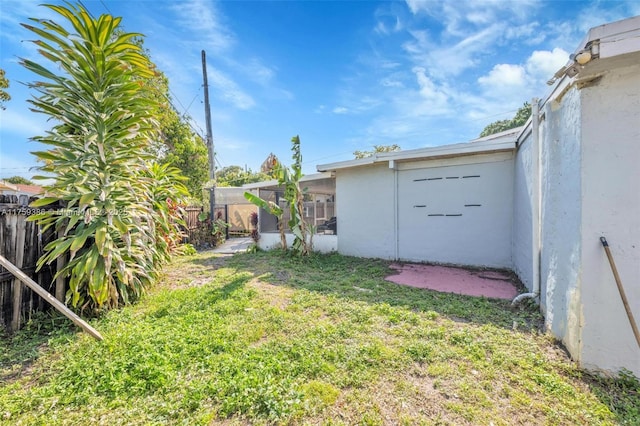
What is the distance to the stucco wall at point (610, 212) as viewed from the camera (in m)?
2.29

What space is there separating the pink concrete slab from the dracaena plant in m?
5.18

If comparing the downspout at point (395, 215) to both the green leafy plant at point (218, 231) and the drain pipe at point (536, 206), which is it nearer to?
the drain pipe at point (536, 206)

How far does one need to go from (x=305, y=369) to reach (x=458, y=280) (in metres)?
4.50

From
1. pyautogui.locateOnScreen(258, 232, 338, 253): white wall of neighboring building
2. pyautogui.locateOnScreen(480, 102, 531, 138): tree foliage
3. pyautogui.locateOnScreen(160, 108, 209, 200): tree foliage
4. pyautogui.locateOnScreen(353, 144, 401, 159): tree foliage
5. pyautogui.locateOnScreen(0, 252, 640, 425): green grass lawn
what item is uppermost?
pyautogui.locateOnScreen(480, 102, 531, 138): tree foliage

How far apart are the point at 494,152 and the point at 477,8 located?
328cm

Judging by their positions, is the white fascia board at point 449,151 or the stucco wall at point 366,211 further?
the stucco wall at point 366,211

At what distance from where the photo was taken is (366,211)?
830 cm

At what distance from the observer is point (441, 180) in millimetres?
7078

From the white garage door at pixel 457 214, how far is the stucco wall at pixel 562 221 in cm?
296

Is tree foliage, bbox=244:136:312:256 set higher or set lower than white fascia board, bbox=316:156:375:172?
lower

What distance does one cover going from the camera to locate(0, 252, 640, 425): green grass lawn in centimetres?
197

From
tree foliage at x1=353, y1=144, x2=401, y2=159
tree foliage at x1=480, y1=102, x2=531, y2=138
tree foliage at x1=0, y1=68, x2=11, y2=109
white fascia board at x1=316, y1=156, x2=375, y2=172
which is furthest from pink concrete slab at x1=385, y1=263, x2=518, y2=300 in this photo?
tree foliage at x1=480, y1=102, x2=531, y2=138

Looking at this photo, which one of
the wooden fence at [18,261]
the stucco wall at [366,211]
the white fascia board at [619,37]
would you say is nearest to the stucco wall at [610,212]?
the white fascia board at [619,37]

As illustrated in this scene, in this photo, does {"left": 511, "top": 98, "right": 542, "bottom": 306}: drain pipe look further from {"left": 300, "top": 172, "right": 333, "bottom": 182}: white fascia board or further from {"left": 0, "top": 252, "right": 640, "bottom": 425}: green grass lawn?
{"left": 300, "top": 172, "right": 333, "bottom": 182}: white fascia board
